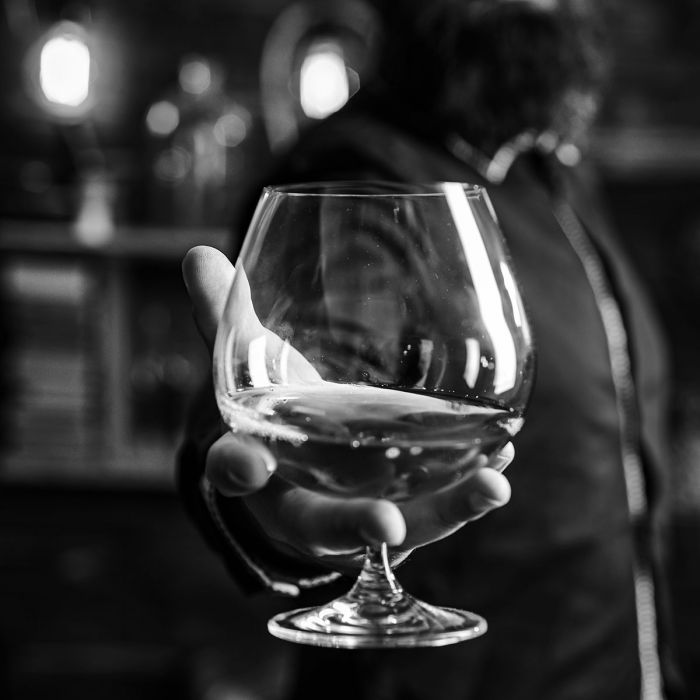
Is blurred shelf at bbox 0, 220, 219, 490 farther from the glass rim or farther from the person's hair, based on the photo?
the glass rim

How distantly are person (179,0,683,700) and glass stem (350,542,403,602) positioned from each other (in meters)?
0.59

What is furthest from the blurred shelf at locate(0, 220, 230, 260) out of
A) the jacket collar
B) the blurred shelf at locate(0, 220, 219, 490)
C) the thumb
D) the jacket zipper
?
the thumb

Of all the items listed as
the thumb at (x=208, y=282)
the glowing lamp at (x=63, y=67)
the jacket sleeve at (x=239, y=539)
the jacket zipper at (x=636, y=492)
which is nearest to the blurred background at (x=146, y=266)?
the glowing lamp at (x=63, y=67)

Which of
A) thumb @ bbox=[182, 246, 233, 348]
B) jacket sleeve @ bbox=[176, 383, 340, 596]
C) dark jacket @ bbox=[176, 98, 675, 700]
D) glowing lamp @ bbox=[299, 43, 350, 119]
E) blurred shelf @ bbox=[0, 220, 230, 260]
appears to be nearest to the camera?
thumb @ bbox=[182, 246, 233, 348]

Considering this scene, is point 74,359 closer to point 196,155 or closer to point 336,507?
point 196,155

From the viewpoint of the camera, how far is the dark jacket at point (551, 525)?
1.24 metres

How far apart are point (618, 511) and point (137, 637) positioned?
1.60m

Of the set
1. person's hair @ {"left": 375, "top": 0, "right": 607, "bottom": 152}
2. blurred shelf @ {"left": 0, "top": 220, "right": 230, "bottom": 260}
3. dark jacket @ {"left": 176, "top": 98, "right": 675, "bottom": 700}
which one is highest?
person's hair @ {"left": 375, "top": 0, "right": 607, "bottom": 152}

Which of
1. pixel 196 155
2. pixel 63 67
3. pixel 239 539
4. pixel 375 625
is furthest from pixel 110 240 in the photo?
pixel 375 625

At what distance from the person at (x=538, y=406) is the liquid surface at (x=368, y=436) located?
62cm

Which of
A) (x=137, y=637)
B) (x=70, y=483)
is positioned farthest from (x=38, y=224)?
(x=137, y=637)

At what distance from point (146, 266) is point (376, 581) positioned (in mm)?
2246

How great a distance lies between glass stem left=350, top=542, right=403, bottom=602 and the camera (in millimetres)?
566

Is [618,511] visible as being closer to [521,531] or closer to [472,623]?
[521,531]
